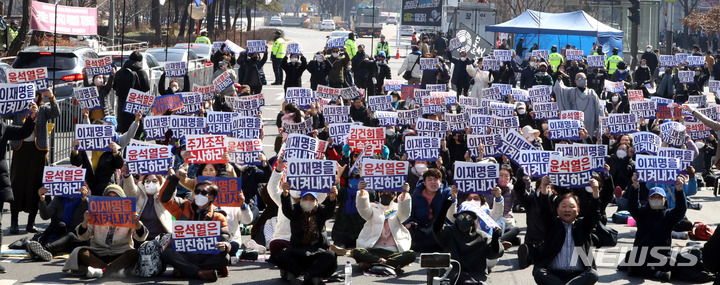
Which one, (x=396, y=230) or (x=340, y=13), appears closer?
(x=396, y=230)

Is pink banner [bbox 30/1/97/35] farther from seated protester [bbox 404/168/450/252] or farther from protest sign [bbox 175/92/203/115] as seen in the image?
seated protester [bbox 404/168/450/252]

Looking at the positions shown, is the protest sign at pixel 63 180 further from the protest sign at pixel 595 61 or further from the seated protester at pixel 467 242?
the protest sign at pixel 595 61

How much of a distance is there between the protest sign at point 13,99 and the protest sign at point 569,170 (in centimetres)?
622

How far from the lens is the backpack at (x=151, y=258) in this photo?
1130cm

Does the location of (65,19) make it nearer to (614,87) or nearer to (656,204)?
(614,87)

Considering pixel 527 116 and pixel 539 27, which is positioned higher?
pixel 539 27

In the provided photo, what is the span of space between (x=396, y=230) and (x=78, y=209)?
339 cm

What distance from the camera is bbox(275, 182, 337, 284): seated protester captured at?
1105cm

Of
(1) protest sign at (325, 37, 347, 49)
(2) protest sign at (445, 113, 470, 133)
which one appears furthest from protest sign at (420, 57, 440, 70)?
(2) protest sign at (445, 113, 470, 133)

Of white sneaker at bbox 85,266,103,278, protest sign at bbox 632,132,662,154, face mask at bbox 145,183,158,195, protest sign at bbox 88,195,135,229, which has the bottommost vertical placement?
white sneaker at bbox 85,266,103,278

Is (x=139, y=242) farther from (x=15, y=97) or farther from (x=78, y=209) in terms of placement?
(x=15, y=97)

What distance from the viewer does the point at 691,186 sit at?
16.0 m

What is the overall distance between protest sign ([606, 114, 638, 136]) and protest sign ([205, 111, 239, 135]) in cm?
596

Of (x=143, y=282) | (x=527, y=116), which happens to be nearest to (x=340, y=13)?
(x=527, y=116)
